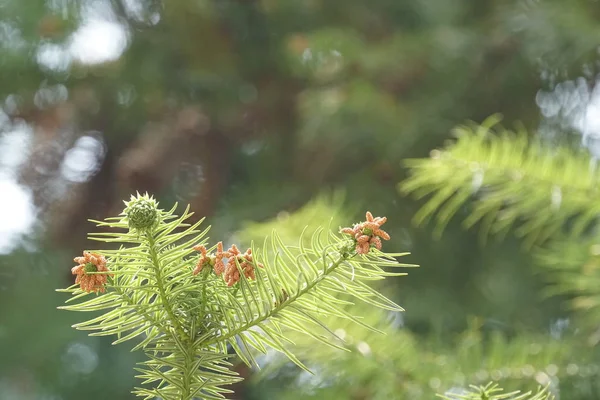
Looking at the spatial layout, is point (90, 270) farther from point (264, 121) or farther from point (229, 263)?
point (264, 121)

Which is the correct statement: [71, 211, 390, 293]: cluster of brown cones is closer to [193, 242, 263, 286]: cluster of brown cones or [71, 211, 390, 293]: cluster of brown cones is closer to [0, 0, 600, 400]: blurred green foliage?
[193, 242, 263, 286]: cluster of brown cones

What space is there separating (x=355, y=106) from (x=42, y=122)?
41 centimetres

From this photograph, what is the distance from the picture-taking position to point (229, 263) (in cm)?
15

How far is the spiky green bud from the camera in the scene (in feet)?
0.48

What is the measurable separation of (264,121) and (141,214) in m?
0.66

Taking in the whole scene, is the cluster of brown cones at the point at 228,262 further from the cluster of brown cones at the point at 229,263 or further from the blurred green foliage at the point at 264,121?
the blurred green foliage at the point at 264,121

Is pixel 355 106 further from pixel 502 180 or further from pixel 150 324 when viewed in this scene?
pixel 150 324

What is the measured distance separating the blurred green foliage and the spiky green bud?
38 cm

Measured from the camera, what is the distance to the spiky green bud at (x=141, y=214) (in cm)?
14

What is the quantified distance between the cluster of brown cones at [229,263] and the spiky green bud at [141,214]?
13 millimetres

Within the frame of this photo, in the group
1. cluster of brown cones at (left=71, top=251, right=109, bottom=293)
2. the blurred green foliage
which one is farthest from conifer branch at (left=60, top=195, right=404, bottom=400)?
the blurred green foliage

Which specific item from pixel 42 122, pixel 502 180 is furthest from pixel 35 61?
pixel 502 180

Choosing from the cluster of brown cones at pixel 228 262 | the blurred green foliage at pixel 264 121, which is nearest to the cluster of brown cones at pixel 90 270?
the cluster of brown cones at pixel 228 262

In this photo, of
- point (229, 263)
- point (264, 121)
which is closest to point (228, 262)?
point (229, 263)
